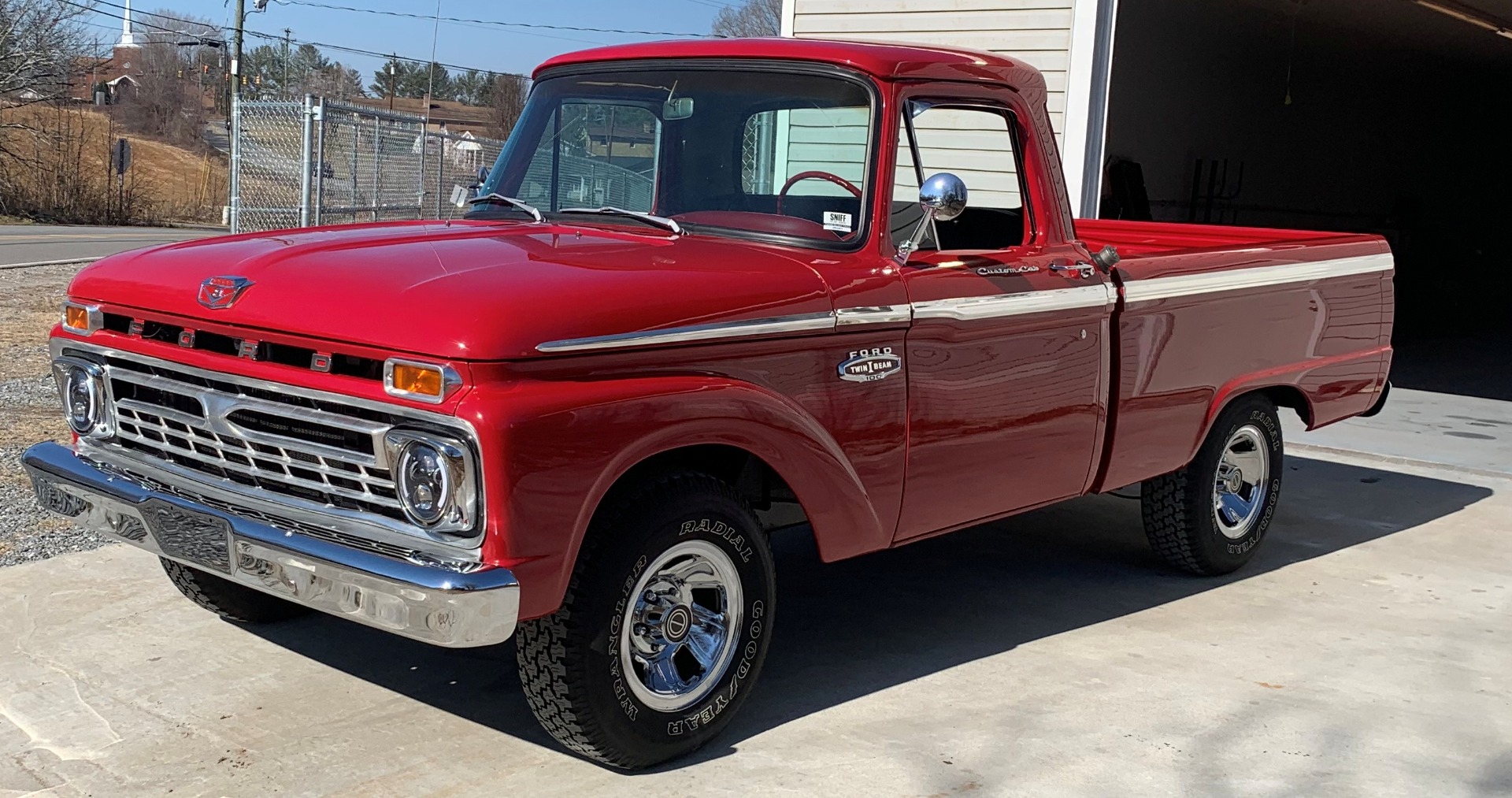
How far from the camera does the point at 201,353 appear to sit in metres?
3.71

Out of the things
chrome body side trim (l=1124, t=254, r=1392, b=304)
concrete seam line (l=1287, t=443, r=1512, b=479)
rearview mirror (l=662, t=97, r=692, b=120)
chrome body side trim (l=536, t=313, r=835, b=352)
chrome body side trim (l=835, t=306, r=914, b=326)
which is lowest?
concrete seam line (l=1287, t=443, r=1512, b=479)

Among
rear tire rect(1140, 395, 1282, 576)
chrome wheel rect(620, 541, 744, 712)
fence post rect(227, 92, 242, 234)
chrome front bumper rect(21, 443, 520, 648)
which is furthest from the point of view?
fence post rect(227, 92, 242, 234)

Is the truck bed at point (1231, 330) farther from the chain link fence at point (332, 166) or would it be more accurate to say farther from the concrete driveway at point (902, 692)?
the chain link fence at point (332, 166)

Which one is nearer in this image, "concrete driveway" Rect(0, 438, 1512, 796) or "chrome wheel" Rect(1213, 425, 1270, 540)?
"concrete driveway" Rect(0, 438, 1512, 796)

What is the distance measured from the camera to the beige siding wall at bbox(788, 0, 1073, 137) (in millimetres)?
10188

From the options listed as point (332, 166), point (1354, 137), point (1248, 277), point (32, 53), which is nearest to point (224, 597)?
point (1248, 277)

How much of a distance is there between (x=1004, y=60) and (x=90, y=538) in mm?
4047

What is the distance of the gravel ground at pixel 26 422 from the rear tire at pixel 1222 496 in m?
4.19

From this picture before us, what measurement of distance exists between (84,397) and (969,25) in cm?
804

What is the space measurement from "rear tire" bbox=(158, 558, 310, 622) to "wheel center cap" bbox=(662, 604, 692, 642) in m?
1.52

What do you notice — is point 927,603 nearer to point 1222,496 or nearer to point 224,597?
point 1222,496

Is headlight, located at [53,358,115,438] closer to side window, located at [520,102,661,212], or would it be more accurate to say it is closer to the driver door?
side window, located at [520,102,661,212]

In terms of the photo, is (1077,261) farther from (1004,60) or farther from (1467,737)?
(1467,737)

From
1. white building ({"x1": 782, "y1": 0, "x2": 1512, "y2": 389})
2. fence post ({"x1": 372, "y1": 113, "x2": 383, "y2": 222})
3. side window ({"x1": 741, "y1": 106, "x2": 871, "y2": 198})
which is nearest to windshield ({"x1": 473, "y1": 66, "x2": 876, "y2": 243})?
side window ({"x1": 741, "y1": 106, "x2": 871, "y2": 198})
